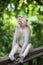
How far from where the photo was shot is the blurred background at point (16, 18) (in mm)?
3762

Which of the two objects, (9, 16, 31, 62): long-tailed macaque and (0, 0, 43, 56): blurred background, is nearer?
(9, 16, 31, 62): long-tailed macaque

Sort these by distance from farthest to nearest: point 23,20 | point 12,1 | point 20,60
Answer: point 12,1
point 23,20
point 20,60

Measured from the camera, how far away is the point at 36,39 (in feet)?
12.7

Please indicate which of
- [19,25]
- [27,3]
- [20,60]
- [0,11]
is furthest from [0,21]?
[20,60]

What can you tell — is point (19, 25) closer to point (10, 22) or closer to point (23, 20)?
point (23, 20)

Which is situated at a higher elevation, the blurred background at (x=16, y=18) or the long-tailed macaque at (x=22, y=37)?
the long-tailed macaque at (x=22, y=37)

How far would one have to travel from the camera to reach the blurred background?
12.3 ft

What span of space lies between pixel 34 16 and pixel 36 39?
34 centimetres

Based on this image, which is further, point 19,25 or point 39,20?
point 39,20

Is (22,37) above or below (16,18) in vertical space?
above

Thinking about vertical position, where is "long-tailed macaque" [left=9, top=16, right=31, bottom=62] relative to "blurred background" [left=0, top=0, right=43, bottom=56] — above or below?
above

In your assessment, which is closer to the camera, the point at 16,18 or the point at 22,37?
the point at 22,37

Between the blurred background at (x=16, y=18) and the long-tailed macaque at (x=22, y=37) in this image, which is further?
the blurred background at (x=16, y=18)

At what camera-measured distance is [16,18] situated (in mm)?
3742
